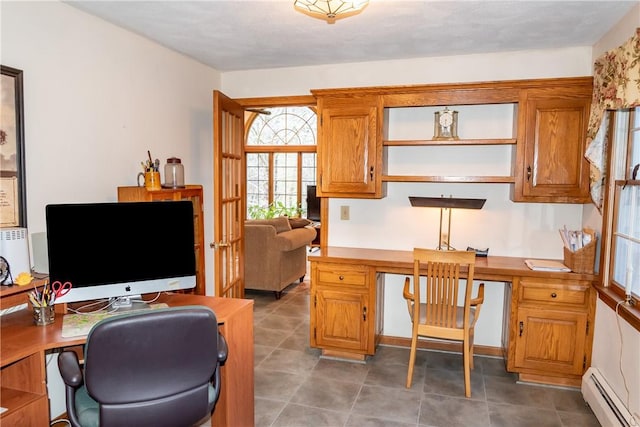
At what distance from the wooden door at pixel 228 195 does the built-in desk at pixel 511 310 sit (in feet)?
2.57

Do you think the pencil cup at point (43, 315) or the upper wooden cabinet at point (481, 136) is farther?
the upper wooden cabinet at point (481, 136)

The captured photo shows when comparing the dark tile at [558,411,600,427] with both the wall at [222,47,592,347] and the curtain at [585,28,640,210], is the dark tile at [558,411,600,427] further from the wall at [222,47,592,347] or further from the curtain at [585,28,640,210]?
the curtain at [585,28,640,210]

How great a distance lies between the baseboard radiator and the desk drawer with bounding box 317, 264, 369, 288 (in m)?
1.60

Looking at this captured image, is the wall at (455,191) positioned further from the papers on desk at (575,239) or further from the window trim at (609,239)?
the window trim at (609,239)

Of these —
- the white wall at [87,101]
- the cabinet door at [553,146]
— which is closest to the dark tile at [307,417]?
the white wall at [87,101]

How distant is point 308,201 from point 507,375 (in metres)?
5.69

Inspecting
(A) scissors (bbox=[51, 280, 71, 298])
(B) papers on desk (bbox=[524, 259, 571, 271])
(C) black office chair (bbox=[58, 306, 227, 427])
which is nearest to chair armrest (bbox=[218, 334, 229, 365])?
(C) black office chair (bbox=[58, 306, 227, 427])

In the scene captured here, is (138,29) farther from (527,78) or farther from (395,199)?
(527,78)

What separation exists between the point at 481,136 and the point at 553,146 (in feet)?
1.87

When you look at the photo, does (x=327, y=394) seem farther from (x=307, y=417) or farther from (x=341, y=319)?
(x=341, y=319)

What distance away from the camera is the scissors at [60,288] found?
206cm

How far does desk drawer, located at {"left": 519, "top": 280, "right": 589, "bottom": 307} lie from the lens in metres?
2.99

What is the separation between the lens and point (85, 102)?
2.63 meters

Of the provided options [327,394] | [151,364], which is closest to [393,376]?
[327,394]
